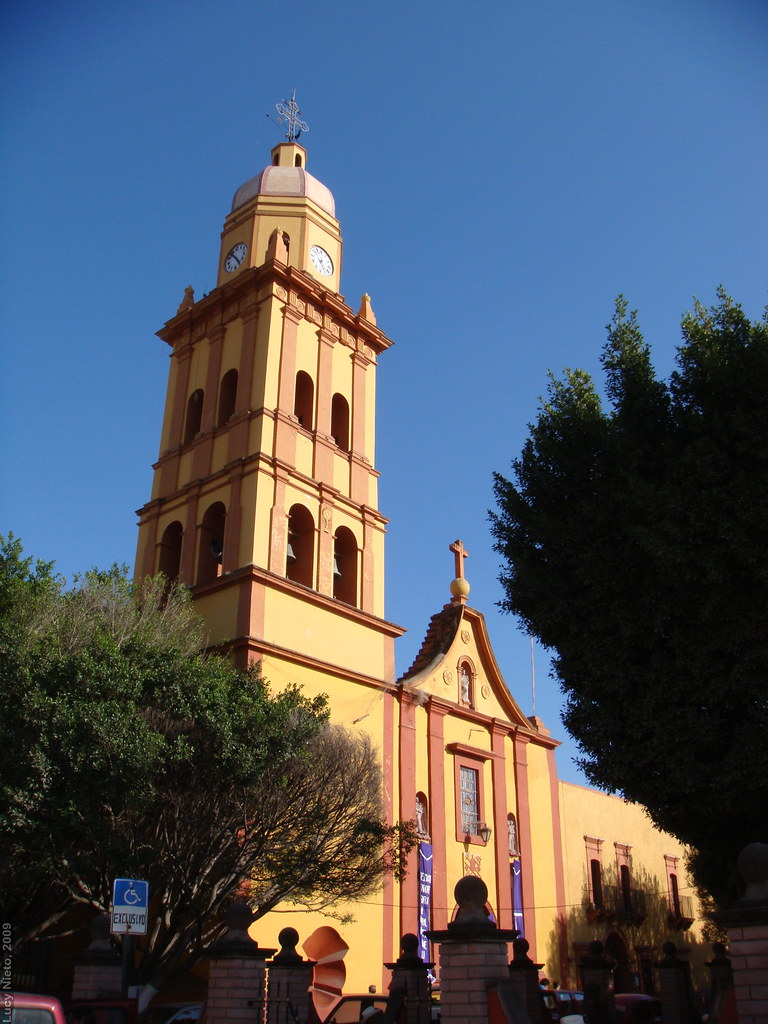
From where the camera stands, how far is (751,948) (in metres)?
7.30

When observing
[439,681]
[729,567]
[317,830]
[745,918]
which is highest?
[439,681]

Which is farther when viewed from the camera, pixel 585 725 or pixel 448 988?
pixel 585 725

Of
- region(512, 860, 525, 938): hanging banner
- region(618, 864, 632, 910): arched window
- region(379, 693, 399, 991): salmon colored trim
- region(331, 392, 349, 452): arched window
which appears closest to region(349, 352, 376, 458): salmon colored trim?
region(331, 392, 349, 452): arched window

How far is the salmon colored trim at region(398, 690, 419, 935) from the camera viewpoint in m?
21.3

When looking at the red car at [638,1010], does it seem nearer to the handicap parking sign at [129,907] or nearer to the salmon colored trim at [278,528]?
the handicap parking sign at [129,907]

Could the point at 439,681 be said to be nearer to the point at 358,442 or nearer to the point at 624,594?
the point at 358,442

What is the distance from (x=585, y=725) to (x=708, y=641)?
81.3 inches

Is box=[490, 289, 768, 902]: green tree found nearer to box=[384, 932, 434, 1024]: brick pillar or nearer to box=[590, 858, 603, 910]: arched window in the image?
box=[384, 932, 434, 1024]: brick pillar

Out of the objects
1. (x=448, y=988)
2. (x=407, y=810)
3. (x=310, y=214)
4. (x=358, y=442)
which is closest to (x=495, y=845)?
(x=407, y=810)

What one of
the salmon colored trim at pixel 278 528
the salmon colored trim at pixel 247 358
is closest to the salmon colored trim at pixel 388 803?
the salmon colored trim at pixel 278 528

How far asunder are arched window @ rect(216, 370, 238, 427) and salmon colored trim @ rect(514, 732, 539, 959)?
41.4ft

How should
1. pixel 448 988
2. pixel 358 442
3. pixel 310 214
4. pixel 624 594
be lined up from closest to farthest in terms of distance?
pixel 448 988
pixel 624 594
pixel 358 442
pixel 310 214

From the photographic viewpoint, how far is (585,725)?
40.6 feet

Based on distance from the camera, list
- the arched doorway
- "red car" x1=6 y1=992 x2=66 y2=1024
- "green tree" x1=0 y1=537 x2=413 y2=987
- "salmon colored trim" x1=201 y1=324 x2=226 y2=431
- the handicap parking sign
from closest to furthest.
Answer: "red car" x1=6 y1=992 x2=66 y2=1024, the handicap parking sign, "green tree" x1=0 y1=537 x2=413 y2=987, "salmon colored trim" x1=201 y1=324 x2=226 y2=431, the arched doorway
